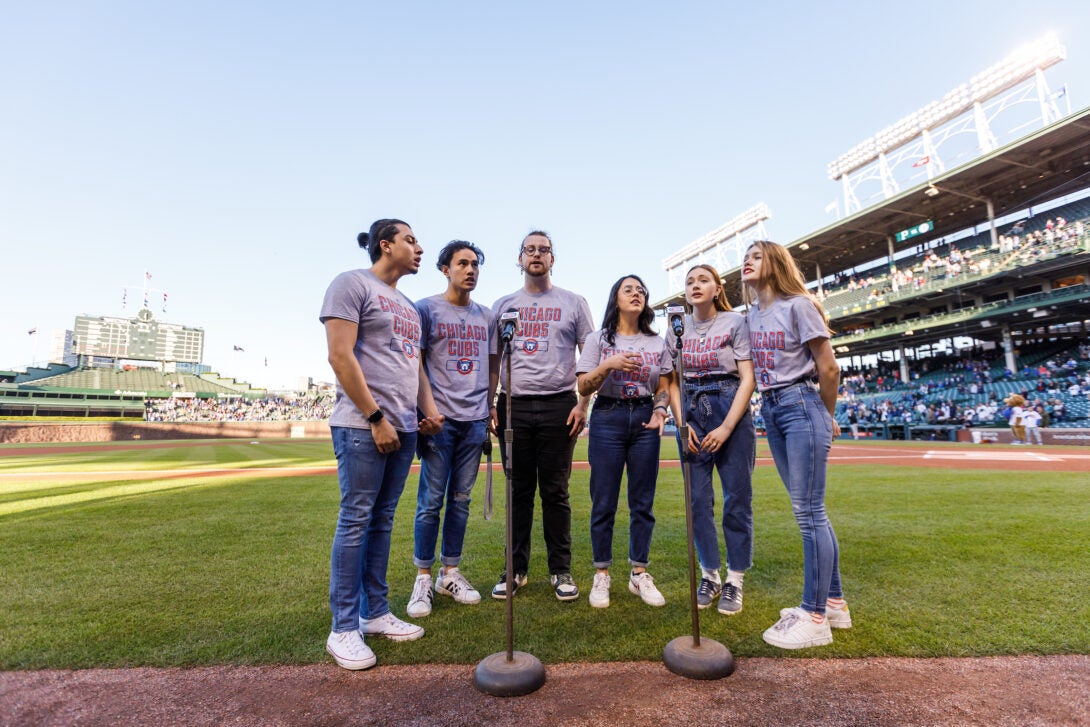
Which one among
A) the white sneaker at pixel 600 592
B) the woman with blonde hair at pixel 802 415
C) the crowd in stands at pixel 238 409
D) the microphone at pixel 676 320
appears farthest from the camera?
the crowd in stands at pixel 238 409

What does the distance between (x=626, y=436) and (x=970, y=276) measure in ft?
109

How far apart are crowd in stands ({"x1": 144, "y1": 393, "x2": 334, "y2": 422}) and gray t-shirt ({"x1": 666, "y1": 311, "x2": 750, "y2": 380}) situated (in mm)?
50551

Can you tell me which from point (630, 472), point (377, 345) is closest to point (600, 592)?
point (630, 472)

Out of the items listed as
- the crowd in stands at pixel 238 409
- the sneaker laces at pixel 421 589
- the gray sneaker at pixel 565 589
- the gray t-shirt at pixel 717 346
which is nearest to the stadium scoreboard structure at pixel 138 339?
the crowd in stands at pixel 238 409

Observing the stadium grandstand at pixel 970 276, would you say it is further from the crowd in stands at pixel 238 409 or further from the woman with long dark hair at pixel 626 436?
the crowd in stands at pixel 238 409

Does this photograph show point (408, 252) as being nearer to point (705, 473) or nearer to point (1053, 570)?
point (705, 473)

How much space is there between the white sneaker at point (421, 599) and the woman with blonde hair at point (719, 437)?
5.30 feet

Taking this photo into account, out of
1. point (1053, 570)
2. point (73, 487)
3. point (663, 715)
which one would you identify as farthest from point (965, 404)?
point (73, 487)

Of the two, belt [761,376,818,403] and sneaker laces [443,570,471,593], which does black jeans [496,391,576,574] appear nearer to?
sneaker laces [443,570,471,593]

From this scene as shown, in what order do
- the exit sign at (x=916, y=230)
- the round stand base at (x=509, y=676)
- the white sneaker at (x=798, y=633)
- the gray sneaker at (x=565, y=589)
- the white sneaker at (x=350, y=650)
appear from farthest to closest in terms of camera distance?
the exit sign at (x=916, y=230) < the gray sneaker at (x=565, y=589) < the white sneaker at (x=798, y=633) < the white sneaker at (x=350, y=650) < the round stand base at (x=509, y=676)

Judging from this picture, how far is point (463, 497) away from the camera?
3.36m

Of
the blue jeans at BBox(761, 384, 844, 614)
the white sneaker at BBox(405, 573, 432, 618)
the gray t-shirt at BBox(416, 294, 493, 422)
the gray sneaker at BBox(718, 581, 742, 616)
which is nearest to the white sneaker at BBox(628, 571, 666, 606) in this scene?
the gray sneaker at BBox(718, 581, 742, 616)

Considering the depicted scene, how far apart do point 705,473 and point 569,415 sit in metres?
0.94

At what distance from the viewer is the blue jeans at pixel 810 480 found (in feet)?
8.51
